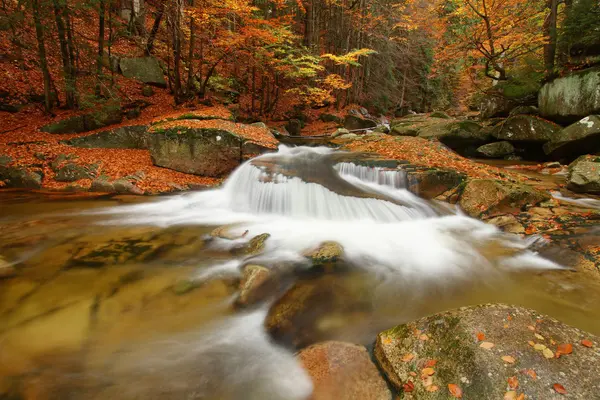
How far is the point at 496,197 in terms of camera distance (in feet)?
21.2

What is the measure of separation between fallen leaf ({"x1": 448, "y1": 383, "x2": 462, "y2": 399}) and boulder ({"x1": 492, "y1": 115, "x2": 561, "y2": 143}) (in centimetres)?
1166

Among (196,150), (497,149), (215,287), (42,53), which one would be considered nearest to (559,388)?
(215,287)

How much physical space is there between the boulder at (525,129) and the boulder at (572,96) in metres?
0.35

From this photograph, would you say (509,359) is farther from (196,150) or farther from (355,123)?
(355,123)

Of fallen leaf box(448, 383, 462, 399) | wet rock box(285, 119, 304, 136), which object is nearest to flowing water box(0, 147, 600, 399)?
fallen leaf box(448, 383, 462, 399)

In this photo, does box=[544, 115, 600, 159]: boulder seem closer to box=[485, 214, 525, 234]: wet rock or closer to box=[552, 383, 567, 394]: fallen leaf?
box=[485, 214, 525, 234]: wet rock

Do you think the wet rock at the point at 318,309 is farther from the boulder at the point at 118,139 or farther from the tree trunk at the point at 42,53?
the tree trunk at the point at 42,53

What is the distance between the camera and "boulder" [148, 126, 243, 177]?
30.9 feet

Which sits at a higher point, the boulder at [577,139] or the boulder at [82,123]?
the boulder at [82,123]

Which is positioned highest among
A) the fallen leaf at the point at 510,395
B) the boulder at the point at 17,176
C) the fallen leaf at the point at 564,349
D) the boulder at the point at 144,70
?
the boulder at the point at 144,70

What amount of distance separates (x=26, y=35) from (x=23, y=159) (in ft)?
25.0

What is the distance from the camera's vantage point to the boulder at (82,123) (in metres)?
10.4

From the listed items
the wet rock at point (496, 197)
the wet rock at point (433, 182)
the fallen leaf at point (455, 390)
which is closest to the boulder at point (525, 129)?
the wet rock at point (496, 197)

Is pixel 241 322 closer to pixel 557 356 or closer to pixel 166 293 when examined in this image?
pixel 166 293
